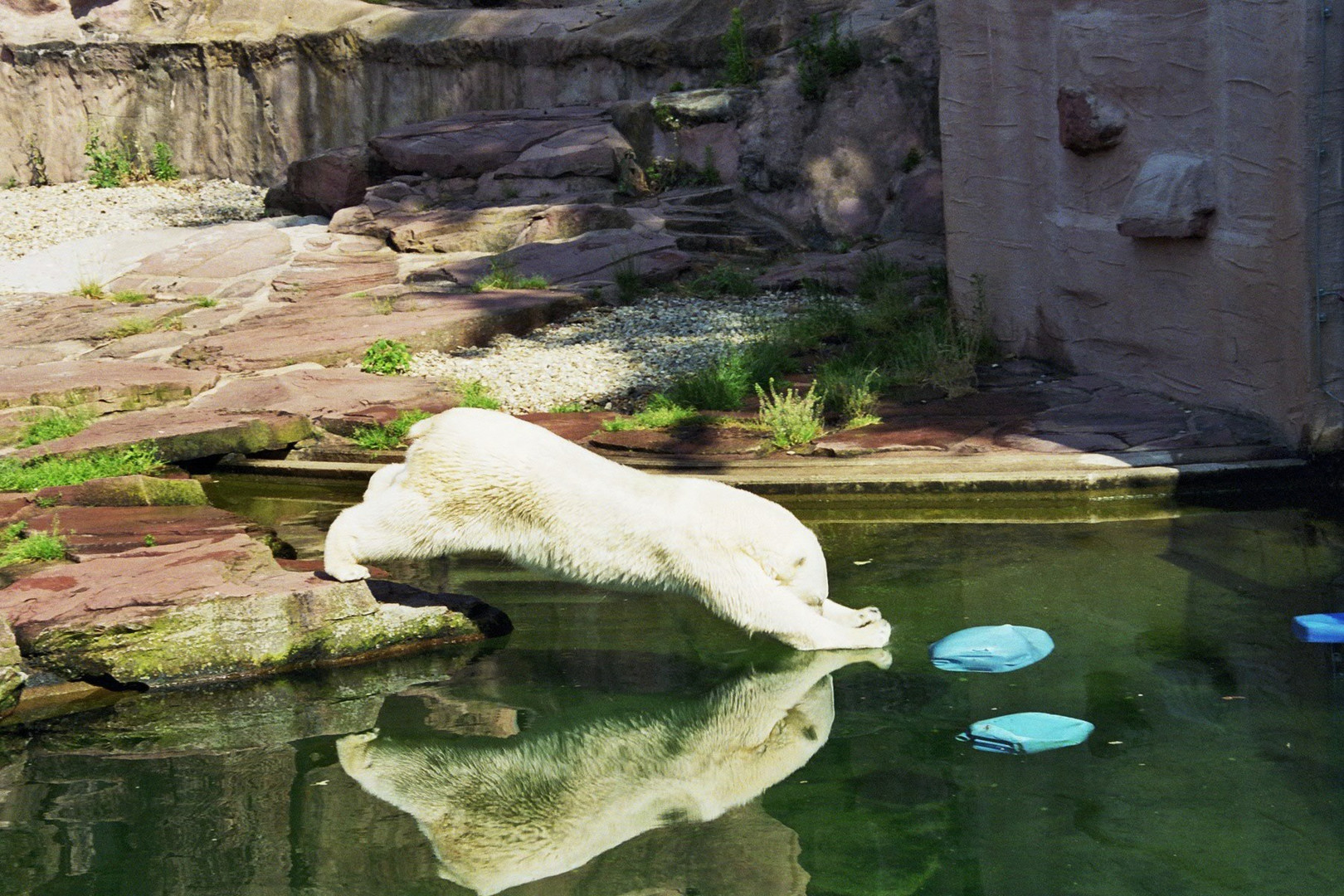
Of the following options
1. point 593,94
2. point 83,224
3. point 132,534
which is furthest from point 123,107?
point 132,534

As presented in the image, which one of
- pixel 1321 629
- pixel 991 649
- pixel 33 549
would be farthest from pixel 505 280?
pixel 1321 629

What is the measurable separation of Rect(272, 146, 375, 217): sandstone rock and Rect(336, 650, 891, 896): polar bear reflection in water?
12322mm

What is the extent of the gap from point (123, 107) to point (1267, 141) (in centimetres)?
1626

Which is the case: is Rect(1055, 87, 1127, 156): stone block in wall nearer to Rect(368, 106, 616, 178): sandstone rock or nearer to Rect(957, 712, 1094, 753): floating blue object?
Rect(957, 712, 1094, 753): floating blue object

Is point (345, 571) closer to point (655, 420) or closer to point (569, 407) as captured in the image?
point (655, 420)

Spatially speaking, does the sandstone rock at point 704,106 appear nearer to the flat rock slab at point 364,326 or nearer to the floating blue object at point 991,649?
the flat rock slab at point 364,326

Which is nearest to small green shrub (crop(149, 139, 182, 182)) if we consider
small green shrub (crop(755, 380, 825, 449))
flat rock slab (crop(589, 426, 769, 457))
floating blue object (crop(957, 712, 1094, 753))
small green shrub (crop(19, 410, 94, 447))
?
small green shrub (crop(19, 410, 94, 447))

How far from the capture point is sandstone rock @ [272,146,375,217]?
51.5ft

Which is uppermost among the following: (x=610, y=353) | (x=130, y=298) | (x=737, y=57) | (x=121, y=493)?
(x=737, y=57)

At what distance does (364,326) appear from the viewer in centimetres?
1071

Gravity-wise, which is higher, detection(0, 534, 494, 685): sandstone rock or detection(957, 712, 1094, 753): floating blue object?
detection(0, 534, 494, 685): sandstone rock

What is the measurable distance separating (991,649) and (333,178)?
42.3ft

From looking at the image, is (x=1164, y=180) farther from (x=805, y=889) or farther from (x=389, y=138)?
(x=389, y=138)

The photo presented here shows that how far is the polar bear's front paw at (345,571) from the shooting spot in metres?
4.95
